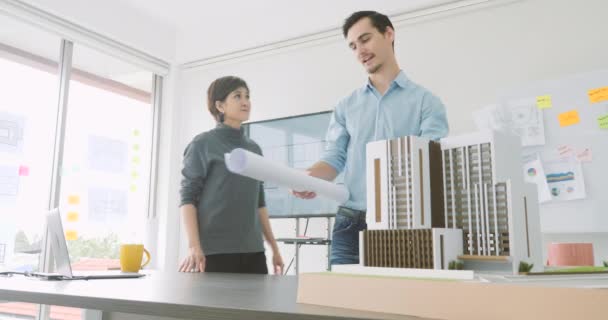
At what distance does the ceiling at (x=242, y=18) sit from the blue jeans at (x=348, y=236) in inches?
89.8

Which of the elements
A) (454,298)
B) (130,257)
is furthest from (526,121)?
(454,298)

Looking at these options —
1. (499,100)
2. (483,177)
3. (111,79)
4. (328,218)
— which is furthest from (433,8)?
(483,177)

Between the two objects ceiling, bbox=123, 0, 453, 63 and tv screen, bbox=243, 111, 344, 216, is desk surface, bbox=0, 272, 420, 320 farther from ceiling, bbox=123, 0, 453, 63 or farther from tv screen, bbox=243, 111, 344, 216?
ceiling, bbox=123, 0, 453, 63

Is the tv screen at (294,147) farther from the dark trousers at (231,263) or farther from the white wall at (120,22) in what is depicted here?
the dark trousers at (231,263)

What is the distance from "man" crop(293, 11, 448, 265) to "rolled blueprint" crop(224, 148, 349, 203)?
1.97ft

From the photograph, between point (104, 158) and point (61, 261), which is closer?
point (61, 261)

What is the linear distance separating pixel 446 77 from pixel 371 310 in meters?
2.88

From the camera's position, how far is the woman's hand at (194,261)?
1746mm

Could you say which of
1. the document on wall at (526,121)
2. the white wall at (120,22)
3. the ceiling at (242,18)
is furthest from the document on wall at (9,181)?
the document on wall at (526,121)

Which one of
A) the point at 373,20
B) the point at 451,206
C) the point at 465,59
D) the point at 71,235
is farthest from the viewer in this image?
the point at 71,235

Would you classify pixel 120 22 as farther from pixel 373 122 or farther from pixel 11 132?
pixel 373 122

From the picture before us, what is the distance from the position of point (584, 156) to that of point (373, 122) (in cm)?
179

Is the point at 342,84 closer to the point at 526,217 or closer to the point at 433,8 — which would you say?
the point at 433,8

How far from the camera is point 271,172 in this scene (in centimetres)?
55
